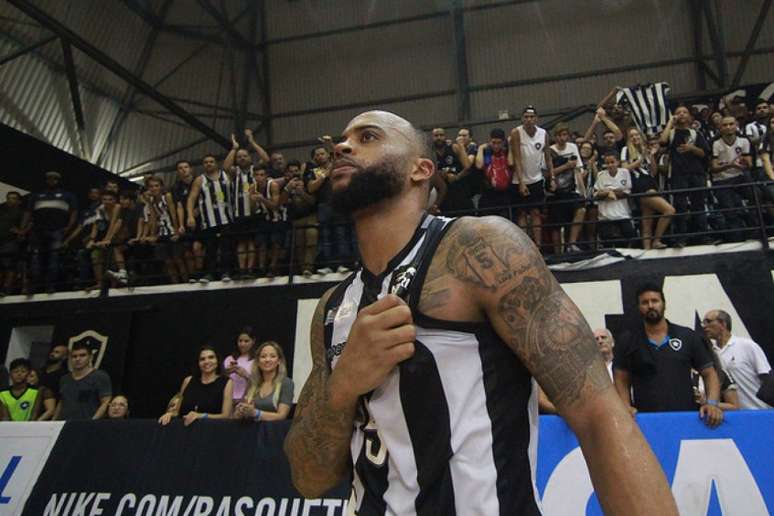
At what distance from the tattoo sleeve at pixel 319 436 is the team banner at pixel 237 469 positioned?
2653 millimetres

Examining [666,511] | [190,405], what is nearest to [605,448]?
[666,511]

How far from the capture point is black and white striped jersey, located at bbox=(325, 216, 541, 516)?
4.90 ft

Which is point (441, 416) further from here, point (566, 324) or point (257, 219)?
point (257, 219)

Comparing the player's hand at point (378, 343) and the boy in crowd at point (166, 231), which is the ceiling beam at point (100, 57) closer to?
the boy in crowd at point (166, 231)

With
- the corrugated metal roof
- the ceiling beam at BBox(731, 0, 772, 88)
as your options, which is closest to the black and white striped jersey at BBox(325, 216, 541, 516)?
the ceiling beam at BBox(731, 0, 772, 88)

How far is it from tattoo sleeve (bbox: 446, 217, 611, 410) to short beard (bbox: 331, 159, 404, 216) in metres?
0.35

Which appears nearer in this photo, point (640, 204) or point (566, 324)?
point (566, 324)

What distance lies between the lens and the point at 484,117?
692 inches

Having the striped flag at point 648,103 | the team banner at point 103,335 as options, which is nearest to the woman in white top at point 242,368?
the team banner at point 103,335

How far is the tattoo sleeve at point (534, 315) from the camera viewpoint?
1481 millimetres

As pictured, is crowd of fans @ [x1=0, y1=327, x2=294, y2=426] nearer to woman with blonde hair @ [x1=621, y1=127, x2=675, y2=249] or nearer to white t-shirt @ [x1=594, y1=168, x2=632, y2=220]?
white t-shirt @ [x1=594, y1=168, x2=632, y2=220]

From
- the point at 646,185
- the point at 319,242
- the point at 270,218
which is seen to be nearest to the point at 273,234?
the point at 270,218

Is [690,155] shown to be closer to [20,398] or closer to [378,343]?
[378,343]

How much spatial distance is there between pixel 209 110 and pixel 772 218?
15170mm
